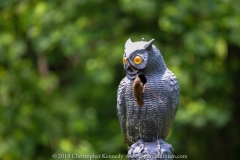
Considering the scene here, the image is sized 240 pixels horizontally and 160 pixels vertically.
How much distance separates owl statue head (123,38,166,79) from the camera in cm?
267

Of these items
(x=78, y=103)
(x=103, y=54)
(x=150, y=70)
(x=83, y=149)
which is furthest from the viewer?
(x=78, y=103)

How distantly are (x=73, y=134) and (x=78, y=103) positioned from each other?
15.3 inches

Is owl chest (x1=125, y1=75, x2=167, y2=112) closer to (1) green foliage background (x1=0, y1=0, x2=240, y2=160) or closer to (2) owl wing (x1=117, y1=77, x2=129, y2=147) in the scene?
(2) owl wing (x1=117, y1=77, x2=129, y2=147)

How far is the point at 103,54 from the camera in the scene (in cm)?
550

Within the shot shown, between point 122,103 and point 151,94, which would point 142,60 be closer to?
point 151,94

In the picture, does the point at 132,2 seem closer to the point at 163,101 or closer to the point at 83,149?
the point at 83,149

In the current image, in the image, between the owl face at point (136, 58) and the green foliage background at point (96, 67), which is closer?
the owl face at point (136, 58)

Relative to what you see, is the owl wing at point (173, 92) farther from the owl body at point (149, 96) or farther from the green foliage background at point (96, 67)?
the green foliage background at point (96, 67)

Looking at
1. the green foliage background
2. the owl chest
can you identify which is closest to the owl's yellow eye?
the owl chest

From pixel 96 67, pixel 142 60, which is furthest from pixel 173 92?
pixel 96 67

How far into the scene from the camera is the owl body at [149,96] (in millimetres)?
2686

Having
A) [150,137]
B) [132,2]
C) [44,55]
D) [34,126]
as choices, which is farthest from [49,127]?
[150,137]

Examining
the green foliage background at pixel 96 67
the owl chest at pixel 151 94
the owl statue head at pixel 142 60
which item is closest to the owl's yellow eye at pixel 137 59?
the owl statue head at pixel 142 60

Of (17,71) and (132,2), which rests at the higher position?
(132,2)
